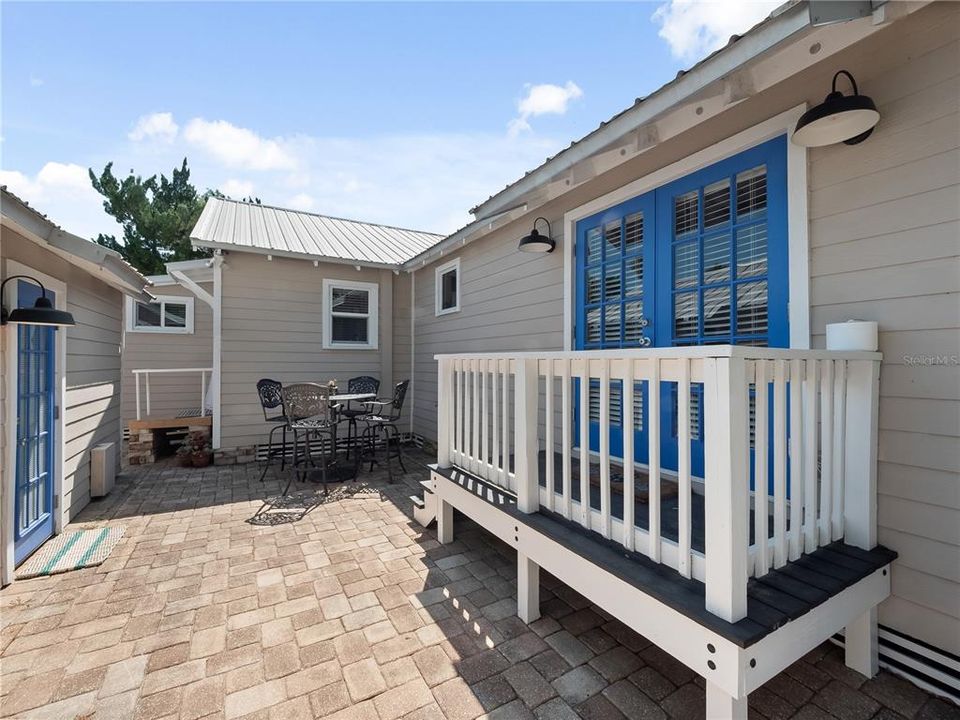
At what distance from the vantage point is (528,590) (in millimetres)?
2285

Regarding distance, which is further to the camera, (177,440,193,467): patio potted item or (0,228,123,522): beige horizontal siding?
(177,440,193,467): patio potted item

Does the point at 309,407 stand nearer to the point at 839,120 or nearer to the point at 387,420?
the point at 387,420

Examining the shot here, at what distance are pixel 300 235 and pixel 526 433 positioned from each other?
6.35 metres

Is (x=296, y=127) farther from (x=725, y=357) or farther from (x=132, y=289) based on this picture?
(x=725, y=357)

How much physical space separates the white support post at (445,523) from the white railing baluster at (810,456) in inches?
88.0

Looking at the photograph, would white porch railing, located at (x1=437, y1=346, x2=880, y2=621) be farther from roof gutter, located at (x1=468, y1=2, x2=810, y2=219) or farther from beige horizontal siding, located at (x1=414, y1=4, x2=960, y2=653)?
roof gutter, located at (x1=468, y1=2, x2=810, y2=219)

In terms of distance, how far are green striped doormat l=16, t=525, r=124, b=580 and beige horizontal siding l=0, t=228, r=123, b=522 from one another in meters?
0.36

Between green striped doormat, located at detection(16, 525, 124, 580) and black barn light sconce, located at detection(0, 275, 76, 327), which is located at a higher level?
black barn light sconce, located at detection(0, 275, 76, 327)

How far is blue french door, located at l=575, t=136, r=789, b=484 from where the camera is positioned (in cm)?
236

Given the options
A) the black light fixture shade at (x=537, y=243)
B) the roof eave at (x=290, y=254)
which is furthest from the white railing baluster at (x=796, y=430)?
the roof eave at (x=290, y=254)

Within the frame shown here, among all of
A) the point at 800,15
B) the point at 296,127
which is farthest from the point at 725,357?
the point at 296,127

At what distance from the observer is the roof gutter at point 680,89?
1.64 m

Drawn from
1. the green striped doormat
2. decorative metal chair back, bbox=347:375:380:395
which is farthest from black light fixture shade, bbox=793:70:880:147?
decorative metal chair back, bbox=347:375:380:395

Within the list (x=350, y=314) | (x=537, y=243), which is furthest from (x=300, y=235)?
(x=537, y=243)
